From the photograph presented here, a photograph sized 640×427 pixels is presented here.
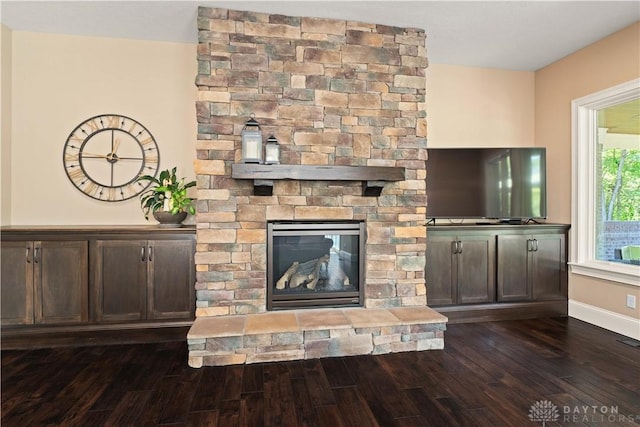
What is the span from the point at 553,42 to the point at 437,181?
172 cm

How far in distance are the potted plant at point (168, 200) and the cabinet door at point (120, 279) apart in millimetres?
330

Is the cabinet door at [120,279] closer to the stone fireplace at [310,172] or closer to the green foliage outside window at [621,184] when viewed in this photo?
the stone fireplace at [310,172]

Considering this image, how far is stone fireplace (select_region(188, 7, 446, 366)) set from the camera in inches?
109

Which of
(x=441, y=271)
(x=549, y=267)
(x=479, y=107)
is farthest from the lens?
(x=479, y=107)

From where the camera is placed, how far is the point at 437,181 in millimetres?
3754

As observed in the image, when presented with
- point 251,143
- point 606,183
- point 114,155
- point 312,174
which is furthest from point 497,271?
point 114,155

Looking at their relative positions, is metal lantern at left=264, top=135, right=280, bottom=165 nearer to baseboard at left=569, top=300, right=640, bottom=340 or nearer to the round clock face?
the round clock face

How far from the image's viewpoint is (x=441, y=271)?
3.50 m

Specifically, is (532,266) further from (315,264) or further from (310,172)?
(310,172)

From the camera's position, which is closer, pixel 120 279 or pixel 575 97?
pixel 120 279

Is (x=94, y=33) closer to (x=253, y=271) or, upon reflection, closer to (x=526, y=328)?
(x=253, y=271)

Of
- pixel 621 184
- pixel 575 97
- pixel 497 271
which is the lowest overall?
pixel 497 271

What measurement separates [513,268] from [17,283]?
14.9 feet

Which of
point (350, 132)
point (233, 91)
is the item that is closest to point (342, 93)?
point (350, 132)
